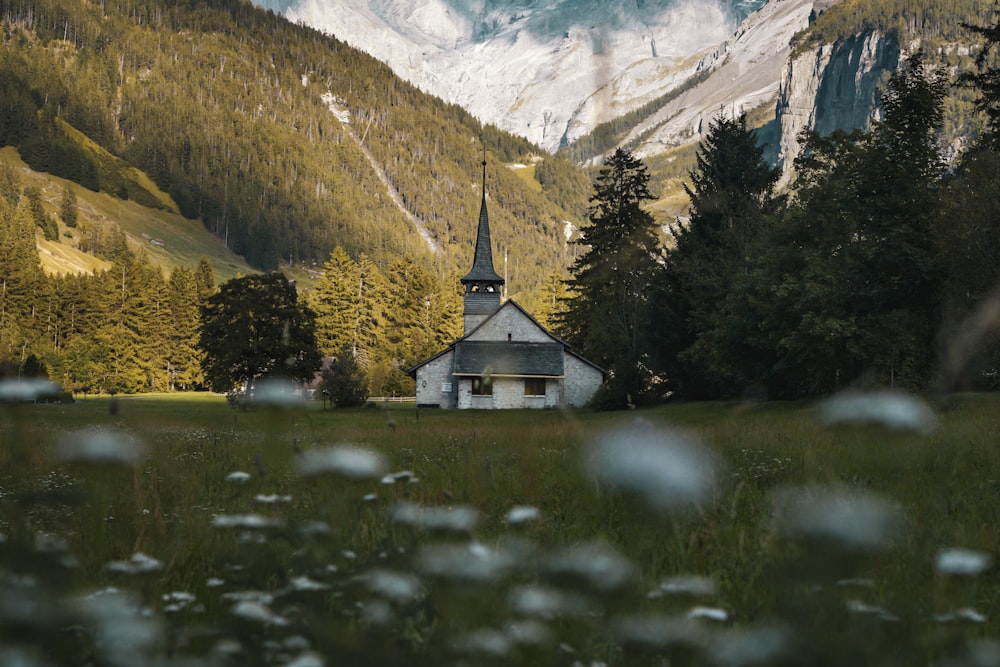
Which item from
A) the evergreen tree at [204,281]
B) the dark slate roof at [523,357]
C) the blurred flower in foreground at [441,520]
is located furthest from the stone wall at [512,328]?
Answer: the evergreen tree at [204,281]

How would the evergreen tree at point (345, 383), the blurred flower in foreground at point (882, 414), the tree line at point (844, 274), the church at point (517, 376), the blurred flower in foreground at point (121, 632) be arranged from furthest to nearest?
the church at point (517, 376) → the evergreen tree at point (345, 383) → the tree line at point (844, 274) → the blurred flower in foreground at point (882, 414) → the blurred flower in foreground at point (121, 632)

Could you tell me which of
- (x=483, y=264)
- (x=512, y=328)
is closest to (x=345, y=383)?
(x=512, y=328)

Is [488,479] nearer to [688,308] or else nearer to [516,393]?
[688,308]

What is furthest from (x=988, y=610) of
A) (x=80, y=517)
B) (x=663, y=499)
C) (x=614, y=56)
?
(x=80, y=517)

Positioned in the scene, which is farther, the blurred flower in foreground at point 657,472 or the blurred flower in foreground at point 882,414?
the blurred flower in foreground at point 882,414

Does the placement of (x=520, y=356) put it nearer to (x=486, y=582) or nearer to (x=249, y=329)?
(x=249, y=329)

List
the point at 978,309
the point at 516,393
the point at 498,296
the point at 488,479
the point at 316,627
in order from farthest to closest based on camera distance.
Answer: the point at 498,296
the point at 516,393
the point at 978,309
the point at 488,479
the point at 316,627

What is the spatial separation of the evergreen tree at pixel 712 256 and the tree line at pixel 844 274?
11 centimetres

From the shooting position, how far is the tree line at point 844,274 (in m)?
24.5

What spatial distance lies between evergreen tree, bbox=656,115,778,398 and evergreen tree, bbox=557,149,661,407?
6.19 feet

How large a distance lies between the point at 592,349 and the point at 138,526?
51.5m

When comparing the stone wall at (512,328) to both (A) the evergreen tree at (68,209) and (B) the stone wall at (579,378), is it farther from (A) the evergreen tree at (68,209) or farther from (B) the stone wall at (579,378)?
(A) the evergreen tree at (68,209)

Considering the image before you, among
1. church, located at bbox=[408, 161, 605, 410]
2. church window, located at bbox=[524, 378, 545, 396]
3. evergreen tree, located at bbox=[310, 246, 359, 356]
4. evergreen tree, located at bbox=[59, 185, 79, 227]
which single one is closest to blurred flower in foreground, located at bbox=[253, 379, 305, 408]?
church, located at bbox=[408, 161, 605, 410]

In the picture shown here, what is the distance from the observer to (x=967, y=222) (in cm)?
2319
